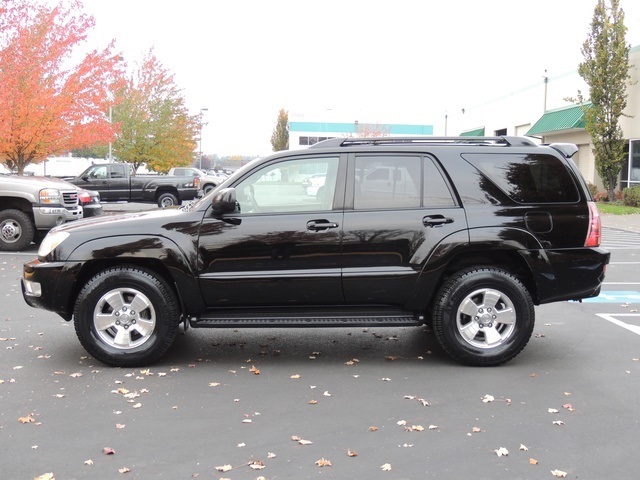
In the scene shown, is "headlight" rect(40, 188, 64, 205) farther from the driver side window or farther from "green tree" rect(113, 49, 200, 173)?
"green tree" rect(113, 49, 200, 173)

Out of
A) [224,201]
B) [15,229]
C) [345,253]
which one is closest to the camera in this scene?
[224,201]

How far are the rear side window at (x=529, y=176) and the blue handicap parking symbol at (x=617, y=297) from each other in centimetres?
328

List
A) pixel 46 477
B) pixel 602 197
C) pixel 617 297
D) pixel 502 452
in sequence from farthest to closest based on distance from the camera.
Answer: pixel 602 197 → pixel 617 297 → pixel 502 452 → pixel 46 477

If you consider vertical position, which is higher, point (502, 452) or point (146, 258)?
point (146, 258)

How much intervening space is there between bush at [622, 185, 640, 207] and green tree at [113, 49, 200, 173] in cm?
2072

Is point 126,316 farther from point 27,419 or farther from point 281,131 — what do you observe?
point 281,131

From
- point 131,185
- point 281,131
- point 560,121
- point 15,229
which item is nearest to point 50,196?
point 15,229

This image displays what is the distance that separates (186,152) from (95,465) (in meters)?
34.0

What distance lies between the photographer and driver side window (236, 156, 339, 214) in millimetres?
6117

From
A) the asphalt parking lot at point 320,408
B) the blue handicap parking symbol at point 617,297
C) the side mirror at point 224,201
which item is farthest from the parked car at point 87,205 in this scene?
the blue handicap parking symbol at point 617,297

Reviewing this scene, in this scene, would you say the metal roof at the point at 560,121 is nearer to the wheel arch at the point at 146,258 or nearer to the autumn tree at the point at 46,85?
the autumn tree at the point at 46,85

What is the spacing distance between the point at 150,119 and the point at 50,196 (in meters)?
21.6

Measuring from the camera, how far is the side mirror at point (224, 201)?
230 inches

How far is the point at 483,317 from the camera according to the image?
6051 millimetres
